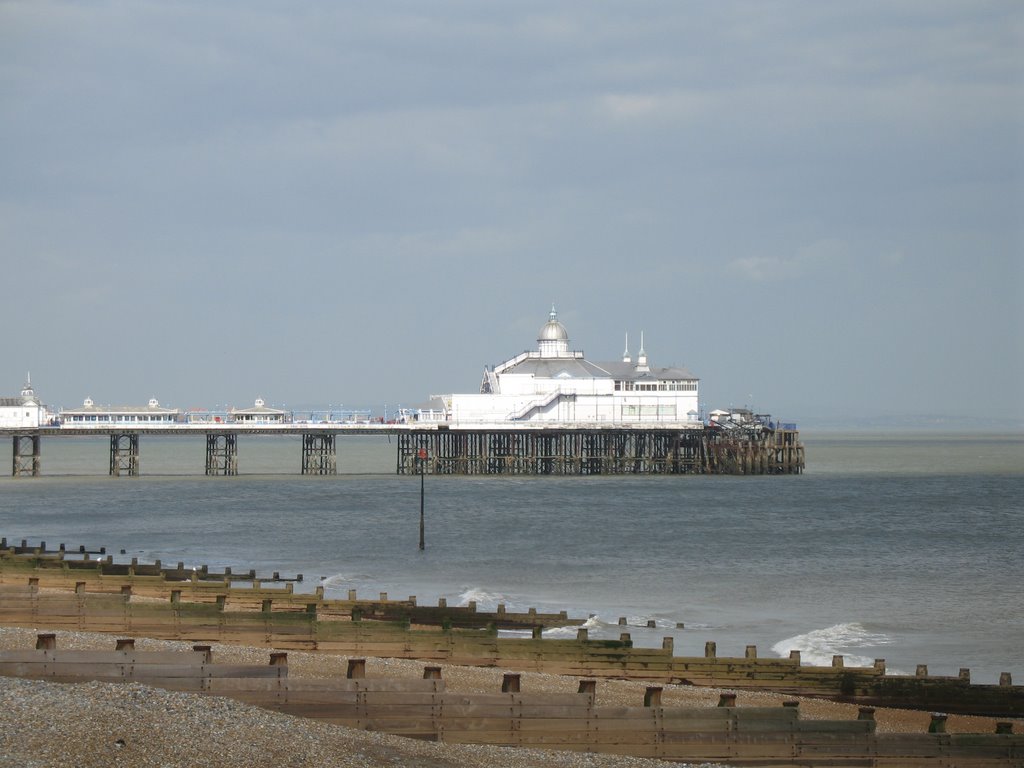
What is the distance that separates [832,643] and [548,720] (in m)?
12.6

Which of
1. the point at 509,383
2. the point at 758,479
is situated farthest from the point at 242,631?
the point at 509,383

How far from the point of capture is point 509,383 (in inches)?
3772

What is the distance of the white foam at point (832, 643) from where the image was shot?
24.6 metres

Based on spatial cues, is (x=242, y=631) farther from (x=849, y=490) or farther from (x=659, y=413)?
(x=659, y=413)

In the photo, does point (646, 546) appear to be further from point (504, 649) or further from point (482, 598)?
point (504, 649)

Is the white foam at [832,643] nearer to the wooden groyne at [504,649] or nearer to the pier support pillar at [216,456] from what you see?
the wooden groyne at [504,649]

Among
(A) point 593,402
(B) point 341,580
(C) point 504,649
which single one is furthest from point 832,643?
(A) point 593,402

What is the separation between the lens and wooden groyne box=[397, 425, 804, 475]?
89062 mm

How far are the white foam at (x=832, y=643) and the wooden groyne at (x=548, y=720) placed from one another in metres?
8.57

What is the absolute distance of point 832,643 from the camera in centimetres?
2666

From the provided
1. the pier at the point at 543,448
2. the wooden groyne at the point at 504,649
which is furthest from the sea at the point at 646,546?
the wooden groyne at the point at 504,649

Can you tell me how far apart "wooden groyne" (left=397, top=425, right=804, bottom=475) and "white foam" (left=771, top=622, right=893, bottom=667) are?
59.0 meters

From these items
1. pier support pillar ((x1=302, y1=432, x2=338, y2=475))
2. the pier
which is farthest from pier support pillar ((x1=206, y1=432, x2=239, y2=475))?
pier support pillar ((x1=302, y1=432, x2=338, y2=475))

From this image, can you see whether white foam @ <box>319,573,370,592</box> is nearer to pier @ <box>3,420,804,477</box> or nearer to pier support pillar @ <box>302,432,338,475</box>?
pier @ <box>3,420,804,477</box>
